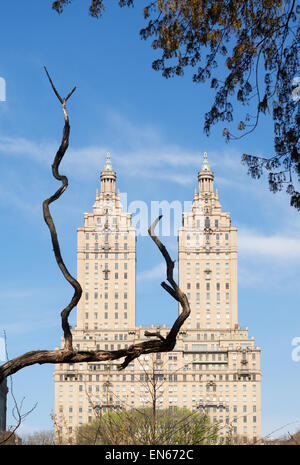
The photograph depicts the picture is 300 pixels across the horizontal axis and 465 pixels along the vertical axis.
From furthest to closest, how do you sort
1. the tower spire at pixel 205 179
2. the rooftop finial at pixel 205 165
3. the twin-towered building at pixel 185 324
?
the rooftop finial at pixel 205 165, the tower spire at pixel 205 179, the twin-towered building at pixel 185 324

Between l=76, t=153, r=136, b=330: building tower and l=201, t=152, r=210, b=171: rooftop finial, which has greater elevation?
l=201, t=152, r=210, b=171: rooftop finial

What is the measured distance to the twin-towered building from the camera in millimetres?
130000

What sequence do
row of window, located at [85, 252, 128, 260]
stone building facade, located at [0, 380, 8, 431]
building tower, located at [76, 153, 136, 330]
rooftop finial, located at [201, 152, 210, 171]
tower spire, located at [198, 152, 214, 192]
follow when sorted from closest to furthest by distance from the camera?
stone building facade, located at [0, 380, 8, 431] < building tower, located at [76, 153, 136, 330] < row of window, located at [85, 252, 128, 260] < tower spire, located at [198, 152, 214, 192] < rooftop finial, located at [201, 152, 210, 171]

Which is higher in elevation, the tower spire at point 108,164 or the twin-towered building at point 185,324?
the tower spire at point 108,164

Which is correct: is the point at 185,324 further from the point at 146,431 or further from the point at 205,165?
the point at 146,431

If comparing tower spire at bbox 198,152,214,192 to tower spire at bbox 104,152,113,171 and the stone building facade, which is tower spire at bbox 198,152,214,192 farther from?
the stone building facade

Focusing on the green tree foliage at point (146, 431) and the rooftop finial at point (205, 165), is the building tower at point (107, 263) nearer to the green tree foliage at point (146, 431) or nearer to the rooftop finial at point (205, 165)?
the rooftop finial at point (205, 165)

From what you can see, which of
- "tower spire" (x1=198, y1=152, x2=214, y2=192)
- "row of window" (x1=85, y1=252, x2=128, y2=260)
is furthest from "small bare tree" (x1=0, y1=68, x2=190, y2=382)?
"tower spire" (x1=198, y1=152, x2=214, y2=192)

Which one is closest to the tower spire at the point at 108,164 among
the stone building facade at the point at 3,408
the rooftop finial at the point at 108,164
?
the rooftop finial at the point at 108,164

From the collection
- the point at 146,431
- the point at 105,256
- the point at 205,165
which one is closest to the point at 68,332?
the point at 146,431

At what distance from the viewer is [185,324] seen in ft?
465

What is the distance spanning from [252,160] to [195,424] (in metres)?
5.03

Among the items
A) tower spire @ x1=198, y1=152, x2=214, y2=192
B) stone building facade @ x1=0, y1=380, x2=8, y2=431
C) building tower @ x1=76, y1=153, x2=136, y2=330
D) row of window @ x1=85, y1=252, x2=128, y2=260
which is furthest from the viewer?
tower spire @ x1=198, y1=152, x2=214, y2=192

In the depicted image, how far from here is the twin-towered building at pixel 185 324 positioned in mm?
130000
